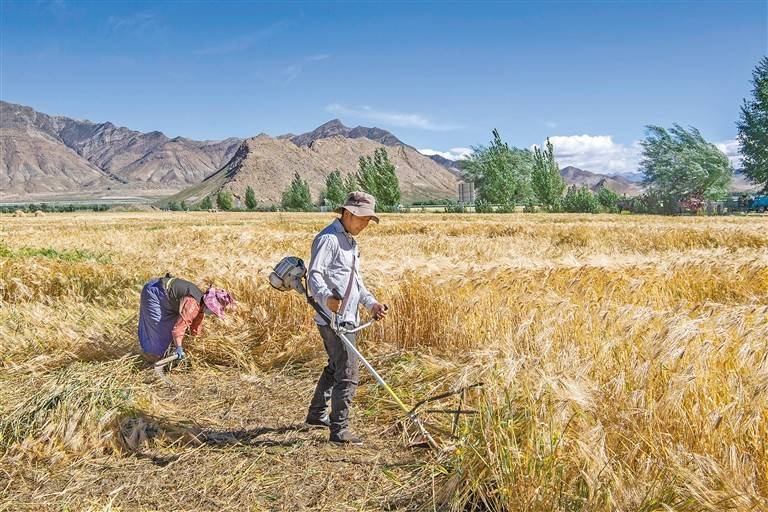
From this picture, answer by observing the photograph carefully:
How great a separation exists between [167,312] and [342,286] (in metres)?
3.07

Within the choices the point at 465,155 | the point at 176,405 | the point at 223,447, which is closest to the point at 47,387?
the point at 176,405

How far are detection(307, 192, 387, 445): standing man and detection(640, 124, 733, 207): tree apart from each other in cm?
7824

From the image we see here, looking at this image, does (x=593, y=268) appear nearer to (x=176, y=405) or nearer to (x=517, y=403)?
(x=517, y=403)

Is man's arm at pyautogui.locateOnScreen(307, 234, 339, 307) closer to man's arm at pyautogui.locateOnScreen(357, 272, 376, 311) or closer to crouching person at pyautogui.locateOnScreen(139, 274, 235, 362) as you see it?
man's arm at pyautogui.locateOnScreen(357, 272, 376, 311)

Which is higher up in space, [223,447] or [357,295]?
A: [357,295]

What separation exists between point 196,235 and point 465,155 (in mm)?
85615

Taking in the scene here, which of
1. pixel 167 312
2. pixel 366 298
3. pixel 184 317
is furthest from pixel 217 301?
pixel 366 298

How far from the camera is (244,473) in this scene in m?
4.11

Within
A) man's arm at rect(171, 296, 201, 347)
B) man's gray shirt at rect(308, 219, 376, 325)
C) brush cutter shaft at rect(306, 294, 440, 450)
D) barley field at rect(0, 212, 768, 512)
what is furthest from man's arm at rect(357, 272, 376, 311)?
man's arm at rect(171, 296, 201, 347)

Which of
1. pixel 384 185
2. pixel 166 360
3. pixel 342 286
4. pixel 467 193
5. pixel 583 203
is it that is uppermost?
pixel 384 185

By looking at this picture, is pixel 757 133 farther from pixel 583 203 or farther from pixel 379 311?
pixel 379 311

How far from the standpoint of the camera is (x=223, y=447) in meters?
4.64

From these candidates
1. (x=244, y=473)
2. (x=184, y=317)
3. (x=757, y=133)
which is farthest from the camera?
(x=757, y=133)

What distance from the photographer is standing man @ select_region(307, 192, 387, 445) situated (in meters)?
4.52
